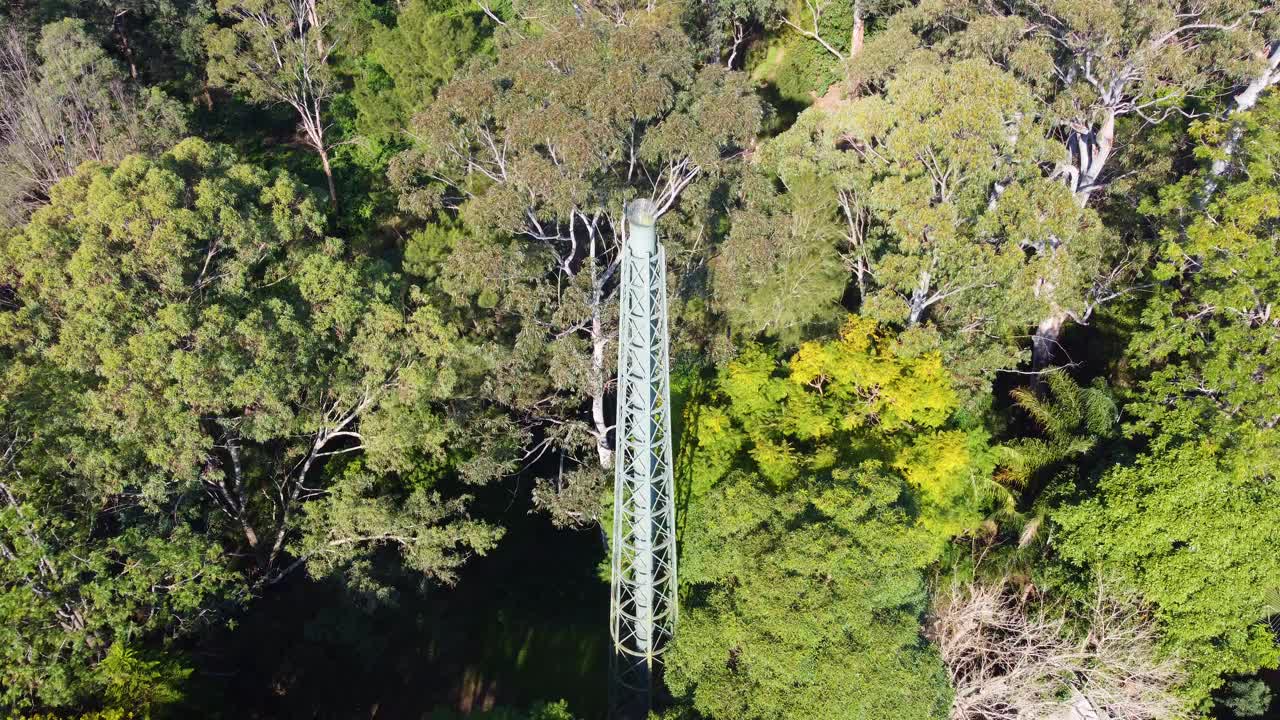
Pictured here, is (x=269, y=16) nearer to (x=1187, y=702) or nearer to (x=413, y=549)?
(x=413, y=549)

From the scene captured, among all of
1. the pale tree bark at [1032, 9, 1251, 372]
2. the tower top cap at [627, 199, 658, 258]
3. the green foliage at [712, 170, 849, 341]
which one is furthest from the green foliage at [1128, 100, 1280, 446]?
the tower top cap at [627, 199, 658, 258]

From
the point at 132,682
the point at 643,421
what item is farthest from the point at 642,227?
the point at 132,682

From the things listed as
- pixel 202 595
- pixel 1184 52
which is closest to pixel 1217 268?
pixel 1184 52

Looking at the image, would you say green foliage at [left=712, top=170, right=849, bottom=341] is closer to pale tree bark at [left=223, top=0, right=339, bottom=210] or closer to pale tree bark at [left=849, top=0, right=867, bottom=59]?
pale tree bark at [left=849, top=0, right=867, bottom=59]

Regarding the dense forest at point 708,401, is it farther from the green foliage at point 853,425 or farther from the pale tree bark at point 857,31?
the pale tree bark at point 857,31

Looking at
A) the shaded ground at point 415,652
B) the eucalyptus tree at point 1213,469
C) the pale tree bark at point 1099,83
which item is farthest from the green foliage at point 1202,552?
the shaded ground at point 415,652

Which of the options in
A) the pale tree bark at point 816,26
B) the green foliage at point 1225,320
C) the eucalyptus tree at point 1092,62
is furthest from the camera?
the pale tree bark at point 816,26

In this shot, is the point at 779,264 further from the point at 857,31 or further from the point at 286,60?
the point at 286,60
